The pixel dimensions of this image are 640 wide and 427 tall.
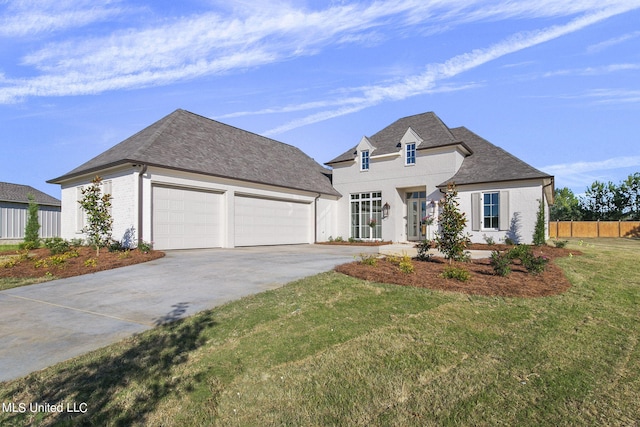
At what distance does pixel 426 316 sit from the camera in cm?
491

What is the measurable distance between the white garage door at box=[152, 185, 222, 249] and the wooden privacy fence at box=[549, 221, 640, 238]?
28.9 meters

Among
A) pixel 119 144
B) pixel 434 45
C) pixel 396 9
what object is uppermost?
pixel 396 9

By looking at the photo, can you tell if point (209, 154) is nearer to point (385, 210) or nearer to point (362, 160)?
point (362, 160)

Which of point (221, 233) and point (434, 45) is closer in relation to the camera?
point (434, 45)

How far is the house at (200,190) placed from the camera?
43.1 ft

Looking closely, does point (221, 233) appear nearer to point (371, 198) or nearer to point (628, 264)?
point (371, 198)

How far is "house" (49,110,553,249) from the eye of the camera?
13.6 meters

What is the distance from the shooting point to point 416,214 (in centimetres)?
1984

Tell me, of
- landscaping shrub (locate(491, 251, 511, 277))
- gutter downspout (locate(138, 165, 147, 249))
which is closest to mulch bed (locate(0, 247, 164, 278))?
gutter downspout (locate(138, 165, 147, 249))

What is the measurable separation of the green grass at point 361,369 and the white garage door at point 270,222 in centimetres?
1138

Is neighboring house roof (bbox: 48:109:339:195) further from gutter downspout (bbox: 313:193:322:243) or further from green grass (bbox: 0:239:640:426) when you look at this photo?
green grass (bbox: 0:239:640:426)

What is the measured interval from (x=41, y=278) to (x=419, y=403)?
9.24m

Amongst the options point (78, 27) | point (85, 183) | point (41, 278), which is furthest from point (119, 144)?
point (41, 278)

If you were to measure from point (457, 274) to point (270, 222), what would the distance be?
1233 centimetres
